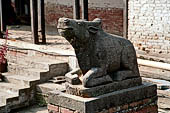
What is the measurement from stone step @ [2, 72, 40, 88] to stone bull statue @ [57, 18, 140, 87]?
3.37m

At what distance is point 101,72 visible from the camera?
16.8 ft

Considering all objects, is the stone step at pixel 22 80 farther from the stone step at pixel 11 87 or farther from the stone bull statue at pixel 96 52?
the stone bull statue at pixel 96 52

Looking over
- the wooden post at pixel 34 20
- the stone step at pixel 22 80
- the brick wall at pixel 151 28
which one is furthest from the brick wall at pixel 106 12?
the stone step at pixel 22 80

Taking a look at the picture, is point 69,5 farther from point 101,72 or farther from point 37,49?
point 101,72

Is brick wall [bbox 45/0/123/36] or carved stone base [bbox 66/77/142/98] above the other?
brick wall [bbox 45/0/123/36]

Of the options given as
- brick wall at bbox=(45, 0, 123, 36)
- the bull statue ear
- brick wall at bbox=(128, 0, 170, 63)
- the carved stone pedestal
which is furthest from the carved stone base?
brick wall at bbox=(45, 0, 123, 36)

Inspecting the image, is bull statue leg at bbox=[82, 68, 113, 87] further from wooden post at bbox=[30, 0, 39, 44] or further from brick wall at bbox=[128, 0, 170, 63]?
wooden post at bbox=[30, 0, 39, 44]

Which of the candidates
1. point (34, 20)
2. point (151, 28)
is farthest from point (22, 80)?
point (151, 28)

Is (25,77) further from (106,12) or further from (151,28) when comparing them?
(106,12)

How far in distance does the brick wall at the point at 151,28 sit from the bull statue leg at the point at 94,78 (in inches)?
164

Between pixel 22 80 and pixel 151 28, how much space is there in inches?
137

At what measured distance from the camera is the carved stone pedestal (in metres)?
4.89

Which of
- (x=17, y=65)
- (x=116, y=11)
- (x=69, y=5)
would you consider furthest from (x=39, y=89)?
(x=69, y=5)

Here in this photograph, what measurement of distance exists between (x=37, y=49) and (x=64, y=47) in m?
0.77
